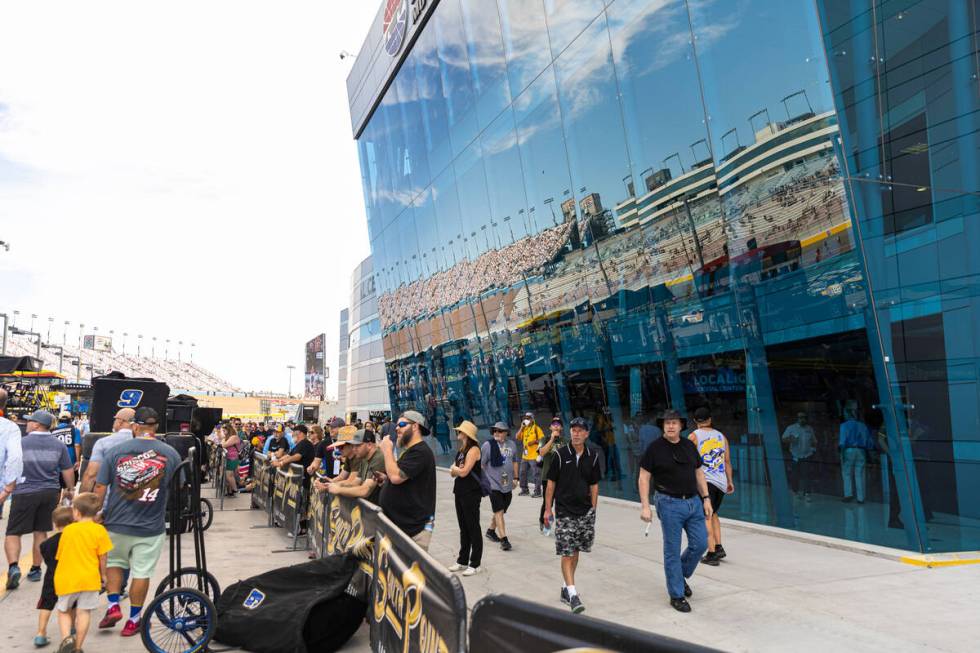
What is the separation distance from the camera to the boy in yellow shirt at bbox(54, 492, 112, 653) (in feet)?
16.5

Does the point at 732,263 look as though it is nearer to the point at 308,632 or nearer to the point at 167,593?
the point at 308,632

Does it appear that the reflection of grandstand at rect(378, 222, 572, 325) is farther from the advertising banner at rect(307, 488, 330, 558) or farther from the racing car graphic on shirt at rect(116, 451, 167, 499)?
the racing car graphic on shirt at rect(116, 451, 167, 499)

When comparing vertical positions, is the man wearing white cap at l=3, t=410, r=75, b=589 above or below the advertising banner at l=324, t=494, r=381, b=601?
above

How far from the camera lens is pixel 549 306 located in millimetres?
16422

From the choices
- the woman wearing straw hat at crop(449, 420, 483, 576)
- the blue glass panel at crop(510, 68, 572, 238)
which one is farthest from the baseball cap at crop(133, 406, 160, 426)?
the blue glass panel at crop(510, 68, 572, 238)

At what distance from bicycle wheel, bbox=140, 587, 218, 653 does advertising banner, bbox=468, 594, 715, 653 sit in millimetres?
3403

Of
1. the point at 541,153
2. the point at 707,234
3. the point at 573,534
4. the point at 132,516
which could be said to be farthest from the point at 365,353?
the point at 573,534

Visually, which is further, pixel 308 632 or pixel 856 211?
pixel 856 211

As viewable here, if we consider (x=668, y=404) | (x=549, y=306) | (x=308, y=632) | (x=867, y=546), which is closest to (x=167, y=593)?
(x=308, y=632)

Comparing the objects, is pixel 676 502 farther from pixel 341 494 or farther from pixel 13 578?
pixel 13 578

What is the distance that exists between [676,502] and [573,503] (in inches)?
37.3

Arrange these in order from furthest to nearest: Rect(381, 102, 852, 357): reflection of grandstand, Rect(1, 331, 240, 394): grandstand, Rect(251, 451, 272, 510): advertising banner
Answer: Rect(1, 331, 240, 394): grandstand → Rect(251, 451, 272, 510): advertising banner → Rect(381, 102, 852, 357): reflection of grandstand

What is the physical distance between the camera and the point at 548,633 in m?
2.15

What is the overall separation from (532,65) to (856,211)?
9785 millimetres
